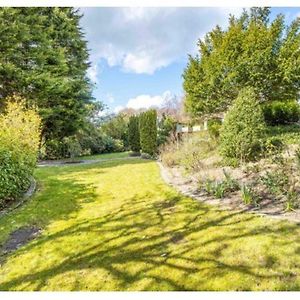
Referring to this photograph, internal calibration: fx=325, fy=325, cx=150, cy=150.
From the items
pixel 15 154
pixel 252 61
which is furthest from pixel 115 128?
pixel 15 154

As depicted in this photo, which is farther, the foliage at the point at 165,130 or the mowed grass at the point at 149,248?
the foliage at the point at 165,130

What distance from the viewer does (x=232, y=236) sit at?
4957 millimetres

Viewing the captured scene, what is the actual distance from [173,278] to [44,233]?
2979 mm

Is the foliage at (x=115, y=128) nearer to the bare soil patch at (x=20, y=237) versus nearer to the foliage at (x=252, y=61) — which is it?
the foliage at (x=252, y=61)

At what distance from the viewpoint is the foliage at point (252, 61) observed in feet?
39.3

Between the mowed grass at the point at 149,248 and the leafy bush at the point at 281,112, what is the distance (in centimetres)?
955

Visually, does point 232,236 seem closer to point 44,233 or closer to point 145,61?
point 44,233

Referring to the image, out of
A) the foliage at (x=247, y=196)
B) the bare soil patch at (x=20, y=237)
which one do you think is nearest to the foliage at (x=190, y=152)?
the foliage at (x=247, y=196)

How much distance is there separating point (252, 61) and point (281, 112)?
163 inches

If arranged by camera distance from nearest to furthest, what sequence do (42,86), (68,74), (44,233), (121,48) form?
(44,233), (121,48), (42,86), (68,74)

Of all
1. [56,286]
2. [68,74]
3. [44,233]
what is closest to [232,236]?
[56,286]

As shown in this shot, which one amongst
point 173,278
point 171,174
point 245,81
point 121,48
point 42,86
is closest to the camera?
point 173,278

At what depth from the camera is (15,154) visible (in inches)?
326
